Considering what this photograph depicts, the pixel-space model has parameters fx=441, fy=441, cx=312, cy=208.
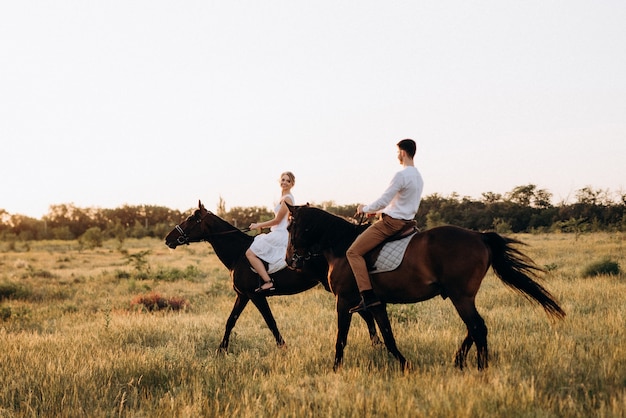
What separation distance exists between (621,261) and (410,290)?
1631cm

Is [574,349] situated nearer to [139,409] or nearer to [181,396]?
[181,396]

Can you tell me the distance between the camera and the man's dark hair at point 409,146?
6.09 metres

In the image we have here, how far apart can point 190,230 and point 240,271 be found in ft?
4.04

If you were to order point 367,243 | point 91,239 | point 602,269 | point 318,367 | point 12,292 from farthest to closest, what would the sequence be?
point 91,239
point 12,292
point 602,269
point 367,243
point 318,367

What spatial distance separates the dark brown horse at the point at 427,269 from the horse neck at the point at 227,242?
1693mm

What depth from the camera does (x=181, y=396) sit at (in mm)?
4602

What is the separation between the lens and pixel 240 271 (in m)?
7.73

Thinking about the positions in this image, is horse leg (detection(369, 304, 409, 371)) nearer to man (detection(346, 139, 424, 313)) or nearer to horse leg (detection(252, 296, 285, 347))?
man (detection(346, 139, 424, 313))

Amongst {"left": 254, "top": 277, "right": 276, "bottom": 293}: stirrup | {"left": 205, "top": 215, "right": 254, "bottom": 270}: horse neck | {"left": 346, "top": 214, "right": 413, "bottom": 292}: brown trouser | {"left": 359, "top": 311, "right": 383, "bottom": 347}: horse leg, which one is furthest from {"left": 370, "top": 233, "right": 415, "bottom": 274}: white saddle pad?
{"left": 205, "top": 215, "right": 254, "bottom": 270}: horse neck

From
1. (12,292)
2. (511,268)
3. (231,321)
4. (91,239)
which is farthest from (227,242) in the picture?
(91,239)

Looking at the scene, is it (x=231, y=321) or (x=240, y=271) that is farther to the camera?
(x=240, y=271)

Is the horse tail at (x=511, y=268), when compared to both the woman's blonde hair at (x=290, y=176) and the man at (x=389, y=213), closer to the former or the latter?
the man at (x=389, y=213)

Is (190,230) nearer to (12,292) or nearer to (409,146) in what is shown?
(409,146)

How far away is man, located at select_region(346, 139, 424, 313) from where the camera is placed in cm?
588
